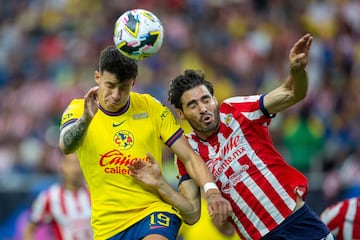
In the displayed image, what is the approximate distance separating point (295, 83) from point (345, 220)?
6.13 feet

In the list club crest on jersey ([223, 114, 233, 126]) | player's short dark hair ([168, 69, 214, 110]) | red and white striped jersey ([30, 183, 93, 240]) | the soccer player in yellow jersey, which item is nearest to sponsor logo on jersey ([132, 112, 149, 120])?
the soccer player in yellow jersey

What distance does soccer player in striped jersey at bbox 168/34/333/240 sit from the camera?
29.0ft

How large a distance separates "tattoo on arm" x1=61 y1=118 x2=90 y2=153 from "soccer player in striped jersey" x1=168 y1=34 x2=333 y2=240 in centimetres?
90

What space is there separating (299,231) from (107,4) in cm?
1118

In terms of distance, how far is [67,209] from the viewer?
12203 millimetres

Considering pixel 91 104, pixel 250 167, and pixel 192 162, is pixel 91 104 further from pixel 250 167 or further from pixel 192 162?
pixel 250 167

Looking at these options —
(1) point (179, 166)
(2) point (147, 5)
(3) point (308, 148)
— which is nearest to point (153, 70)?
(2) point (147, 5)

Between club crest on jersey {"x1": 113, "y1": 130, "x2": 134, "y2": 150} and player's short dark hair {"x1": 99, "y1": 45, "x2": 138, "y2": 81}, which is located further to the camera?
club crest on jersey {"x1": 113, "y1": 130, "x2": 134, "y2": 150}

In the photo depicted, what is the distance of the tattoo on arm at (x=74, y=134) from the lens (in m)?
8.46

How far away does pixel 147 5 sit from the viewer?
19109mm

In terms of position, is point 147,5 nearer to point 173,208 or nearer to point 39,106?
point 39,106

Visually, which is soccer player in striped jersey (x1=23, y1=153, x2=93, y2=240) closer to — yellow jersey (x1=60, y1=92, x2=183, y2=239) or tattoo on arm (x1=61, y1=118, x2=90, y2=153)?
yellow jersey (x1=60, y1=92, x2=183, y2=239)

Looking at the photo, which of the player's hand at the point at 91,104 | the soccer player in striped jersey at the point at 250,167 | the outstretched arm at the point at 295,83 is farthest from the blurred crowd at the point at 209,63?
the player's hand at the point at 91,104

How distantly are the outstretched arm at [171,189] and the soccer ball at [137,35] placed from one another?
2.87 feet
